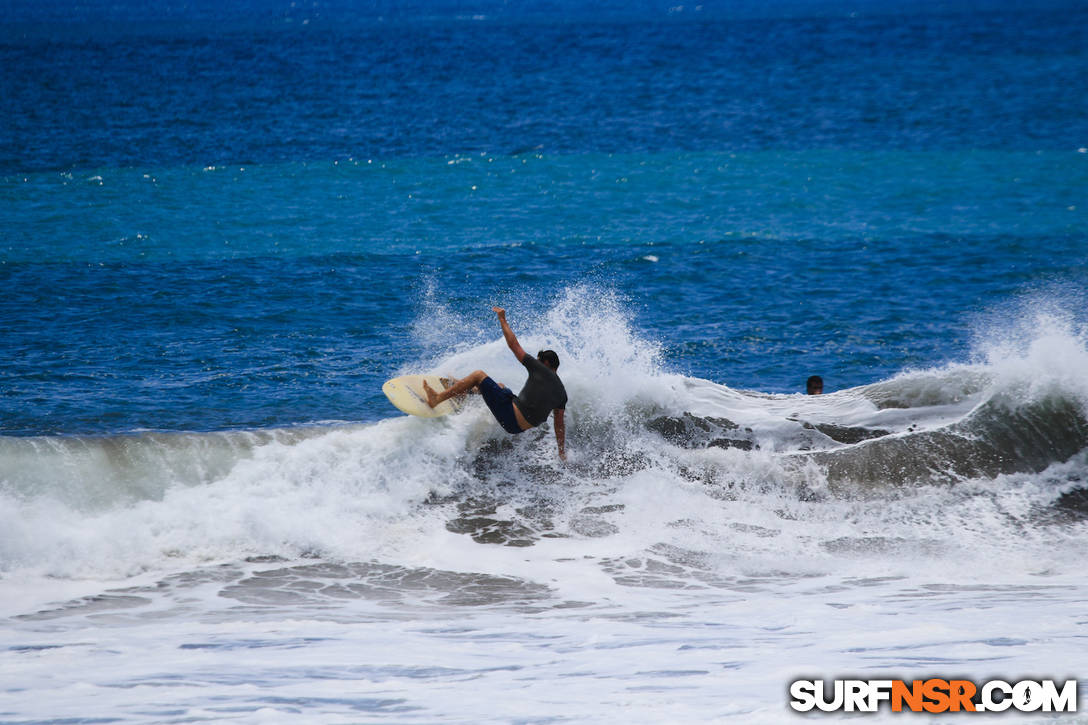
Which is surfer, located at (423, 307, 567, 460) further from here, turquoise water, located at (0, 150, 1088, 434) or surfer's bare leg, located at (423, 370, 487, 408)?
turquoise water, located at (0, 150, 1088, 434)

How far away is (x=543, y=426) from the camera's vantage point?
1029cm

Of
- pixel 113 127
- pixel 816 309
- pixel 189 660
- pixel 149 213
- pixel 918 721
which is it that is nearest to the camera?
pixel 918 721

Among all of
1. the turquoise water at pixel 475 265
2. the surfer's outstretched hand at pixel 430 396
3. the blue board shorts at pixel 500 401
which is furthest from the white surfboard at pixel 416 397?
the turquoise water at pixel 475 265

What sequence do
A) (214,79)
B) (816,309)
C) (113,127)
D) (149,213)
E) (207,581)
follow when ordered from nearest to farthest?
A: (207,581)
(816,309)
(149,213)
(113,127)
(214,79)

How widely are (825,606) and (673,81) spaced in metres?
27.8

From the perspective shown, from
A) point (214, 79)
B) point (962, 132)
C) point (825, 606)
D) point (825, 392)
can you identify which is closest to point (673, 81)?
point (962, 132)

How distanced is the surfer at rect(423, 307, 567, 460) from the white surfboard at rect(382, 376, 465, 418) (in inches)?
14.7

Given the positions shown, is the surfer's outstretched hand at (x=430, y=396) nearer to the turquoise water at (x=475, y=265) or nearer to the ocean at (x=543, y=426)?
the ocean at (x=543, y=426)

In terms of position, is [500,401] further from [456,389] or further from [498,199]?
[498,199]

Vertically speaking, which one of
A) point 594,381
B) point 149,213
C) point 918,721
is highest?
point 149,213

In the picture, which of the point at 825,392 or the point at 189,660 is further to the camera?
the point at 825,392

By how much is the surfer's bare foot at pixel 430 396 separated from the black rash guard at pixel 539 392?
0.98 metres

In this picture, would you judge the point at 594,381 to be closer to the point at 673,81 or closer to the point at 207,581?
the point at 207,581

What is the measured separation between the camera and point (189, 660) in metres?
6.64
